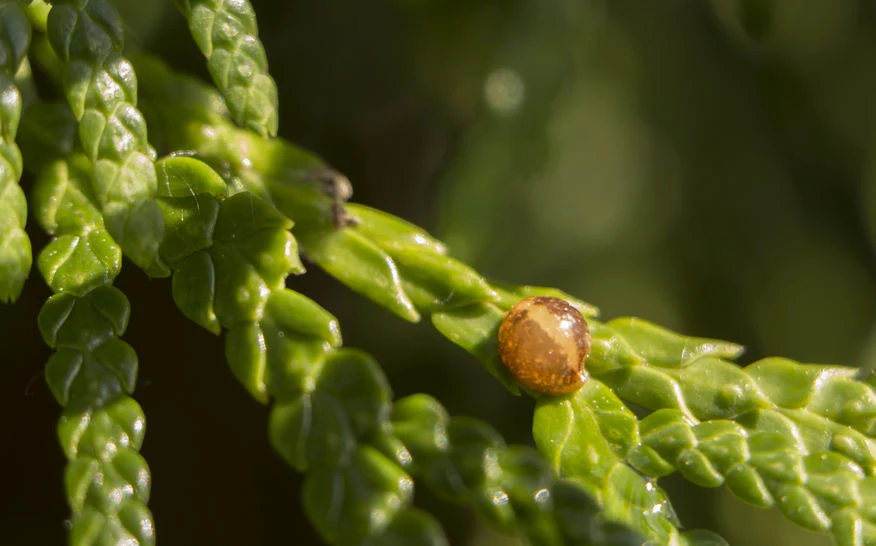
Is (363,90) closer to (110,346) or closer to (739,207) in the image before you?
(739,207)

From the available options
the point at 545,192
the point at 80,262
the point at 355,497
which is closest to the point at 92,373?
the point at 80,262

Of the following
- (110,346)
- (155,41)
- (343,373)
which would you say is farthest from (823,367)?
(155,41)

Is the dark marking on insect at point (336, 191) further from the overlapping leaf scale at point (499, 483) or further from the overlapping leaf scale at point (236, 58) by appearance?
the overlapping leaf scale at point (499, 483)

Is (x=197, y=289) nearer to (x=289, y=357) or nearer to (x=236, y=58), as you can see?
(x=289, y=357)

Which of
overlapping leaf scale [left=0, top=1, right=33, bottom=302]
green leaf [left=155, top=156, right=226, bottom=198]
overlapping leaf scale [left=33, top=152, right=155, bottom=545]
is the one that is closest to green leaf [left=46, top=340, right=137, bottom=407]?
overlapping leaf scale [left=33, top=152, right=155, bottom=545]

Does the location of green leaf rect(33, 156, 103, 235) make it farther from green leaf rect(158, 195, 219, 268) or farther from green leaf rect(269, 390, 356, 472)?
green leaf rect(269, 390, 356, 472)

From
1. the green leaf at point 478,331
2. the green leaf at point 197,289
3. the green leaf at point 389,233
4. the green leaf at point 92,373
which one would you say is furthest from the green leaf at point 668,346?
the green leaf at point 92,373

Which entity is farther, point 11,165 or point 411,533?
point 11,165
